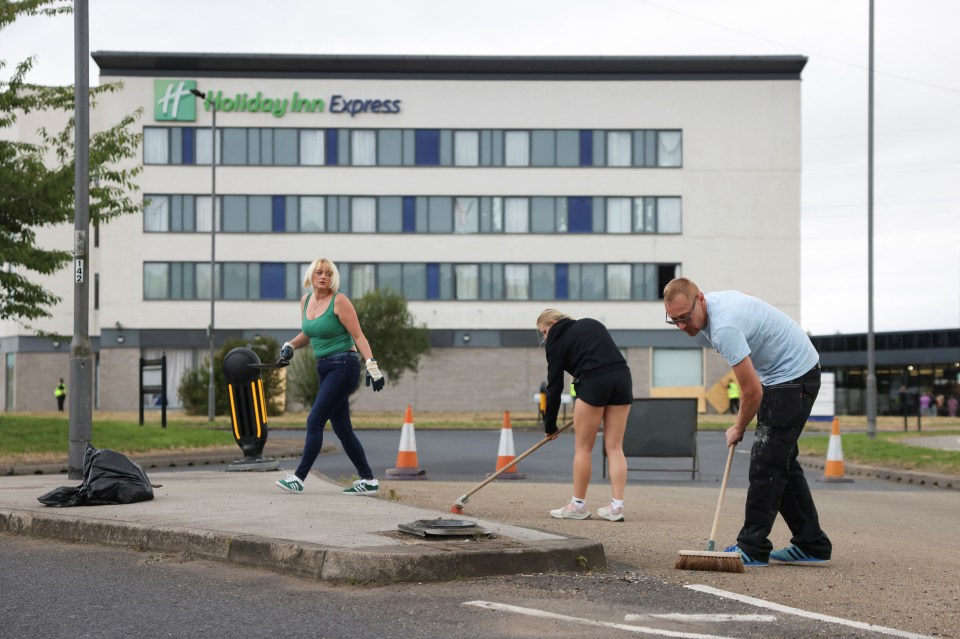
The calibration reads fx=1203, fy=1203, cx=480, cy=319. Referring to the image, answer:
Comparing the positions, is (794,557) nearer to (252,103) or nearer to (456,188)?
(456,188)

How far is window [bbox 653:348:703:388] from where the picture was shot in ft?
171

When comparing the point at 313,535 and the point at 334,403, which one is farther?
the point at 334,403

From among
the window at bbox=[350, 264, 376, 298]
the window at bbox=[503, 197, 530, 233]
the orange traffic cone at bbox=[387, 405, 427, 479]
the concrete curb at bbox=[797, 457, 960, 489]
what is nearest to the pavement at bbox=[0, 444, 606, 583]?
the orange traffic cone at bbox=[387, 405, 427, 479]

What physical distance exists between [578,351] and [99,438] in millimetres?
12263

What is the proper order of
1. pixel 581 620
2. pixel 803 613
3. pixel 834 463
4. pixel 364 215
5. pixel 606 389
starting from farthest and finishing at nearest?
pixel 364 215
pixel 834 463
pixel 606 389
pixel 803 613
pixel 581 620

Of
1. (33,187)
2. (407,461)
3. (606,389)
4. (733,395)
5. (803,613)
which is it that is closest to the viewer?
(803,613)

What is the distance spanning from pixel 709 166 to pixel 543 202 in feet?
Answer: 23.6

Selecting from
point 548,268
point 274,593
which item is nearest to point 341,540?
point 274,593

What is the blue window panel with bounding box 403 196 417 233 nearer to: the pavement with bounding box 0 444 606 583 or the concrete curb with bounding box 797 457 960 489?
the concrete curb with bounding box 797 457 960 489

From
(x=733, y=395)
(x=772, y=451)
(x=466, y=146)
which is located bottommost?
(x=733, y=395)

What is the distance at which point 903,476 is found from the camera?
16.6 m

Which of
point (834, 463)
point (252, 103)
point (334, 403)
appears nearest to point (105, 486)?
point (334, 403)

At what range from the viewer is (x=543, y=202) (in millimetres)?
51000

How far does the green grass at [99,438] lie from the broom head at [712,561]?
12529mm
